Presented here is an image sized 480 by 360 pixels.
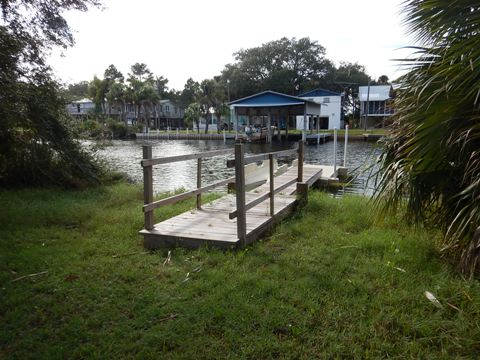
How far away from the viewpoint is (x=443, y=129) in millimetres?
3182

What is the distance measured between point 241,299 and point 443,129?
220cm

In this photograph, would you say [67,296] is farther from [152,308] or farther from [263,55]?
[263,55]

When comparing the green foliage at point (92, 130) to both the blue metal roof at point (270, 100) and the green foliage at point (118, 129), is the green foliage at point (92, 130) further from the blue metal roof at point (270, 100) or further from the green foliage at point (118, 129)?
the green foliage at point (118, 129)

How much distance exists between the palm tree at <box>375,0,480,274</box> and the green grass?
49 centimetres

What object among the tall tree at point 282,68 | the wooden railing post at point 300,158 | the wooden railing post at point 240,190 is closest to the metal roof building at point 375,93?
the tall tree at point 282,68

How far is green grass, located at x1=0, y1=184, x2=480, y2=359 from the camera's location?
246cm

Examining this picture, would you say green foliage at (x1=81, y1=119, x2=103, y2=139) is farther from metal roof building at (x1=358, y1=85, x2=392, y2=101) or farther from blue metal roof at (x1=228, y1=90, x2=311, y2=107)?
metal roof building at (x1=358, y1=85, x2=392, y2=101)

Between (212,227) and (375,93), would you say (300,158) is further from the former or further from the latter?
(375,93)

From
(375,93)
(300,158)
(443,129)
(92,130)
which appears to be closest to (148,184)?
(443,129)

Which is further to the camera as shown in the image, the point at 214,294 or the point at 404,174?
the point at 404,174

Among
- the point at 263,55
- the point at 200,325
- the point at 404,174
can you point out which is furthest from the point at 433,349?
the point at 263,55

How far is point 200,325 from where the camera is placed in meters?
2.70


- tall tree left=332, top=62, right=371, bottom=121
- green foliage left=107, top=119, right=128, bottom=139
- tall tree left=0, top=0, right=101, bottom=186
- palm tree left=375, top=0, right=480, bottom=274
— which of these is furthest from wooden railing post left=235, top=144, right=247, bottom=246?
tall tree left=332, top=62, right=371, bottom=121

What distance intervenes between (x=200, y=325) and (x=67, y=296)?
1281 mm
